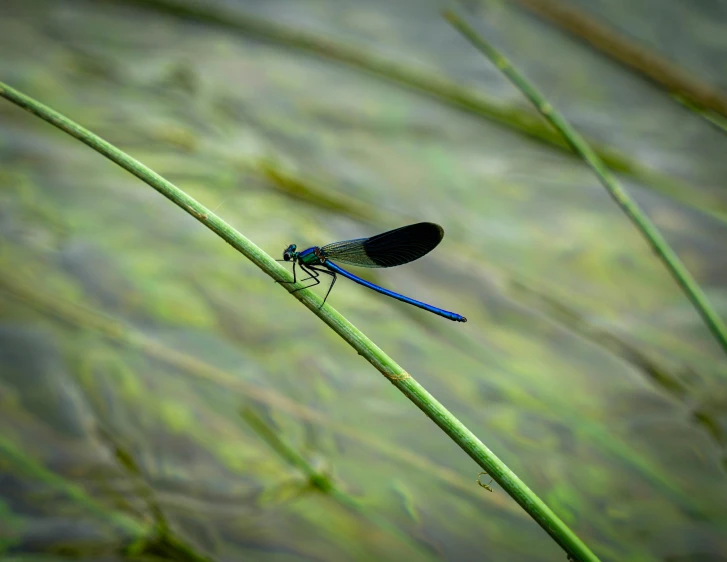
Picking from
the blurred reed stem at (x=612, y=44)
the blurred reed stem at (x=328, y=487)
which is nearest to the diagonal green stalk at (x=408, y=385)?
the blurred reed stem at (x=328, y=487)

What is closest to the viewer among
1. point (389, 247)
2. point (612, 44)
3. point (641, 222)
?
point (641, 222)

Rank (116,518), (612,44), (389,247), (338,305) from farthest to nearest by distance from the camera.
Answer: (612,44) < (338,305) < (389,247) < (116,518)

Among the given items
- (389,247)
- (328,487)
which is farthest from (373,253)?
(328,487)

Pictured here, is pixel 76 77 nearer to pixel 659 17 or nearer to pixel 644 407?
pixel 644 407

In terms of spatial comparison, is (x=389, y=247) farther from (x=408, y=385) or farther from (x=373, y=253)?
(x=408, y=385)

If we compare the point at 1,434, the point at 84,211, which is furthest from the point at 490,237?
the point at 1,434

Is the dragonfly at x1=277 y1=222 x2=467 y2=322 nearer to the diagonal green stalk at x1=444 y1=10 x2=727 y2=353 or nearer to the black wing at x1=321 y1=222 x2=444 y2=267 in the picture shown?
the black wing at x1=321 y1=222 x2=444 y2=267

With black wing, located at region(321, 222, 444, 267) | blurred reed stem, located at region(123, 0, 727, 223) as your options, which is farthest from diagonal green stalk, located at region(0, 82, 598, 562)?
blurred reed stem, located at region(123, 0, 727, 223)

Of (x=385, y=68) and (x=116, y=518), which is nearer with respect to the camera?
(x=116, y=518)
